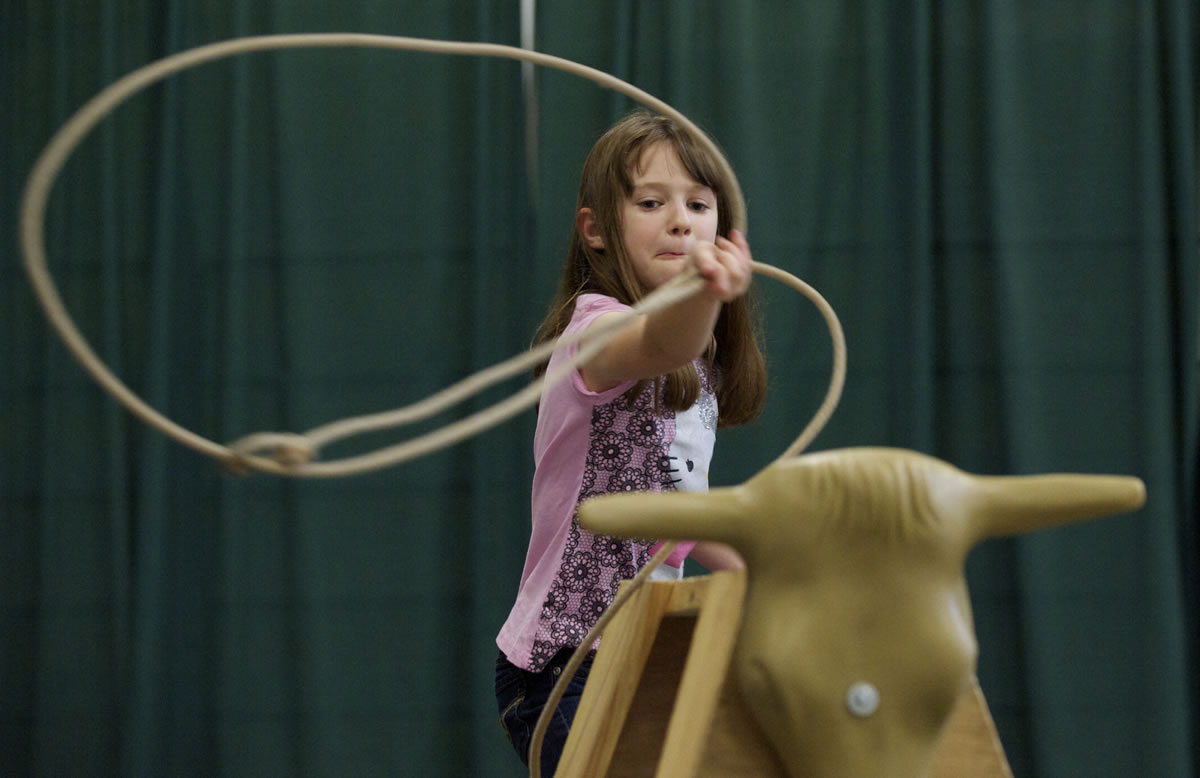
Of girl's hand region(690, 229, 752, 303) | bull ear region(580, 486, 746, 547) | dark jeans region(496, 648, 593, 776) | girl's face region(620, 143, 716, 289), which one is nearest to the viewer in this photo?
bull ear region(580, 486, 746, 547)

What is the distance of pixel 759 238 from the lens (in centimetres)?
199

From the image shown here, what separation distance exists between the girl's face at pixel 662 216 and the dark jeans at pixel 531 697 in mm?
348

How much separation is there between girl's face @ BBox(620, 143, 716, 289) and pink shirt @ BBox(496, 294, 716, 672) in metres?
0.07

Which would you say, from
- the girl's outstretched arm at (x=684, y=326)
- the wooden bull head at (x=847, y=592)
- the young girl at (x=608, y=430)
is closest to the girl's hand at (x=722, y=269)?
the girl's outstretched arm at (x=684, y=326)

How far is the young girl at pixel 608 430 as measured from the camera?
0.94 m

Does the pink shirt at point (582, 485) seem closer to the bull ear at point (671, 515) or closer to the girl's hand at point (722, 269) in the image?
the girl's hand at point (722, 269)

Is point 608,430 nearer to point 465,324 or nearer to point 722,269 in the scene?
point 722,269

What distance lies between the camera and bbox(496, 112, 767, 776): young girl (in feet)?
3.09

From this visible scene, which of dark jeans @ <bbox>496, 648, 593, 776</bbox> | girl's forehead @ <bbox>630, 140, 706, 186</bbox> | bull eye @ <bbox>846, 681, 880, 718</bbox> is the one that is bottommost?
dark jeans @ <bbox>496, 648, 593, 776</bbox>

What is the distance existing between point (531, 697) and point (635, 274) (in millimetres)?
384

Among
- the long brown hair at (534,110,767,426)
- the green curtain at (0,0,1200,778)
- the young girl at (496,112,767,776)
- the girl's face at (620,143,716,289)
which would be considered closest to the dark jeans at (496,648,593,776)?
the young girl at (496,112,767,776)

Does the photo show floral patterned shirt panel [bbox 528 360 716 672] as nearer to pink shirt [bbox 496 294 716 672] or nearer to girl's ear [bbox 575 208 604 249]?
pink shirt [bbox 496 294 716 672]

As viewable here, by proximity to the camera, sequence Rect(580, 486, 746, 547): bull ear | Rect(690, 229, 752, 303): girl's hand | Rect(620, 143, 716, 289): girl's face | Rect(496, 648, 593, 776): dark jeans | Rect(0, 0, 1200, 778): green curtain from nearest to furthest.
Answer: Rect(580, 486, 746, 547): bull ear → Rect(690, 229, 752, 303): girl's hand → Rect(496, 648, 593, 776): dark jeans → Rect(620, 143, 716, 289): girl's face → Rect(0, 0, 1200, 778): green curtain

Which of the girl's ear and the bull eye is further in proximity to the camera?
the girl's ear
